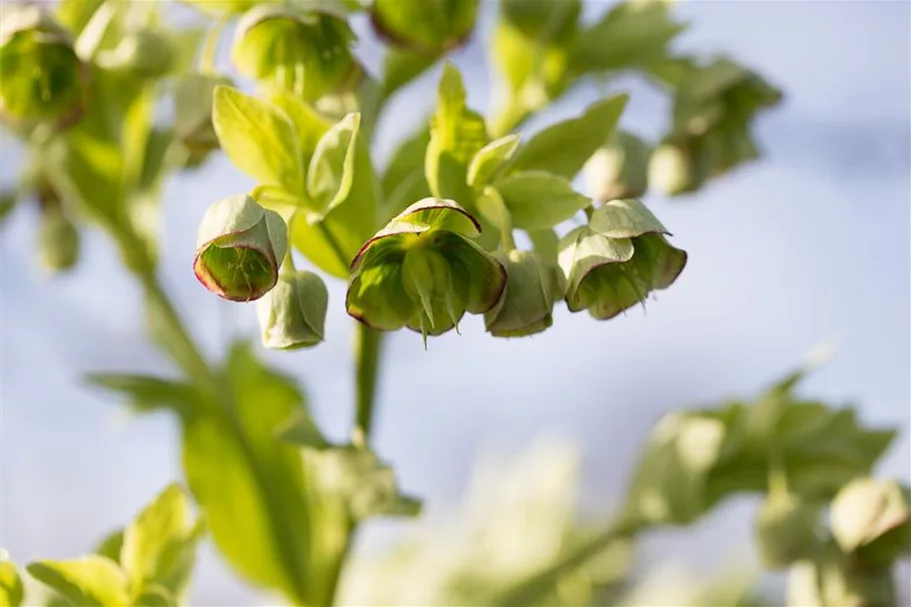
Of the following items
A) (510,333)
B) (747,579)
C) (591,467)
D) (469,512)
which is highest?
(591,467)

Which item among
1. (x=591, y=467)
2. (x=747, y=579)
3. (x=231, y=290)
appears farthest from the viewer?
(x=591, y=467)

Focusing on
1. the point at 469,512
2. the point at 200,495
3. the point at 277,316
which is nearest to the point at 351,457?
the point at 277,316

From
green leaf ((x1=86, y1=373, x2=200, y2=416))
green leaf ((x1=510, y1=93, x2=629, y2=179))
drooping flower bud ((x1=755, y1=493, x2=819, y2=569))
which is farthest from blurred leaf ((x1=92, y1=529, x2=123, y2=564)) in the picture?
drooping flower bud ((x1=755, y1=493, x2=819, y2=569))

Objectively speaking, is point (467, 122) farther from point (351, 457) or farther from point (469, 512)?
point (469, 512)

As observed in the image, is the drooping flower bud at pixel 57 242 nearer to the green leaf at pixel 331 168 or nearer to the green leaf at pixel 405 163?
the green leaf at pixel 405 163

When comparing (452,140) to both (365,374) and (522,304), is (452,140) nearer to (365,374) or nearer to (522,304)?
(522,304)

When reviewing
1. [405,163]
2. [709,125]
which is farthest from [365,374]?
[709,125]

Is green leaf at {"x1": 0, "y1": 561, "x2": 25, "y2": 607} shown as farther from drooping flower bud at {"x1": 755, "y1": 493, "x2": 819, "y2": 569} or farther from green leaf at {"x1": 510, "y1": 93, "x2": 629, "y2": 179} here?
drooping flower bud at {"x1": 755, "y1": 493, "x2": 819, "y2": 569}
